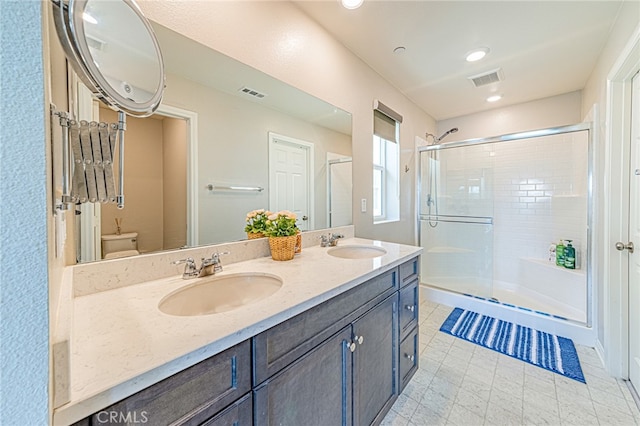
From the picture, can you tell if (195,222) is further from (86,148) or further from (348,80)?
(348,80)

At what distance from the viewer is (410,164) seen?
3043mm

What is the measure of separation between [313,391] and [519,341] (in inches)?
83.9

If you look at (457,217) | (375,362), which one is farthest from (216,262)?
(457,217)

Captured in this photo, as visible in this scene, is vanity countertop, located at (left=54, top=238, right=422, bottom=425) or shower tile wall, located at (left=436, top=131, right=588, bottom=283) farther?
shower tile wall, located at (left=436, top=131, right=588, bottom=283)

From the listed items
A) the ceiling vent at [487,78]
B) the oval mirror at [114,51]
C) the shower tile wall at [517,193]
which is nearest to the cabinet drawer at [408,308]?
the oval mirror at [114,51]

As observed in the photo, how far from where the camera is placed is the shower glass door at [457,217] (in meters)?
3.01

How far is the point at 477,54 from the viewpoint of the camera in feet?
6.95

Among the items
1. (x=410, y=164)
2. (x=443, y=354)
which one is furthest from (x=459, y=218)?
(x=443, y=354)

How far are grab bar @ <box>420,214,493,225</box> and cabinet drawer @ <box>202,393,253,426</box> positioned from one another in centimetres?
296

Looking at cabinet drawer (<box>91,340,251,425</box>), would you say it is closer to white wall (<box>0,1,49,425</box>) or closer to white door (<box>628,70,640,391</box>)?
white wall (<box>0,1,49,425</box>)

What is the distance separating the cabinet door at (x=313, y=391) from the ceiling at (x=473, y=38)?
1.96 m

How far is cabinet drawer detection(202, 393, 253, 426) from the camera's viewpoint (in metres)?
Answer: 0.62

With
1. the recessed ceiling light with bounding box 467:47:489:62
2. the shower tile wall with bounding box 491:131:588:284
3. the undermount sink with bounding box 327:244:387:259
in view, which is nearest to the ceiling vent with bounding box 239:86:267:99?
the undermount sink with bounding box 327:244:387:259

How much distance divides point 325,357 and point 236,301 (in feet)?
1.44
